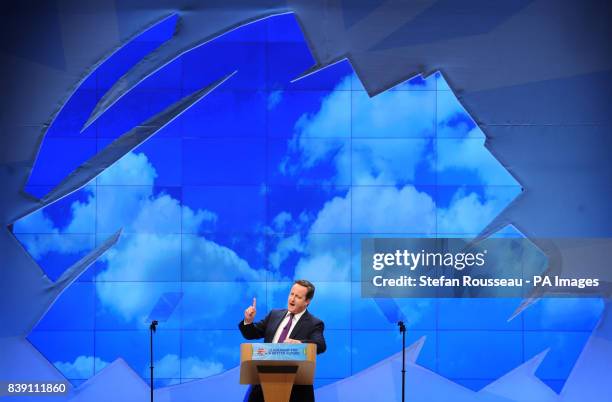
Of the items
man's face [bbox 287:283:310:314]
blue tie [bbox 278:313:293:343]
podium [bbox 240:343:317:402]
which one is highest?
man's face [bbox 287:283:310:314]

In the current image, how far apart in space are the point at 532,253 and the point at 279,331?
235cm

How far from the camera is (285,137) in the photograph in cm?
598

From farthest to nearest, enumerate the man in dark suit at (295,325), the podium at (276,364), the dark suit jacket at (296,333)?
the man in dark suit at (295,325)
the dark suit jacket at (296,333)
the podium at (276,364)

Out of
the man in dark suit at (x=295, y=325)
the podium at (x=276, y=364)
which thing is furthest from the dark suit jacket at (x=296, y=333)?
the podium at (x=276, y=364)

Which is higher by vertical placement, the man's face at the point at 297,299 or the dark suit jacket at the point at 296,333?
the man's face at the point at 297,299

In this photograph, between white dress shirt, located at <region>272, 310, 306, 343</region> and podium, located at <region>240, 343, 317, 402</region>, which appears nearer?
podium, located at <region>240, 343, 317, 402</region>

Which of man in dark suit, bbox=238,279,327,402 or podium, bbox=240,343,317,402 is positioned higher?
man in dark suit, bbox=238,279,327,402

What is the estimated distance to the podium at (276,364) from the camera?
4.01 meters

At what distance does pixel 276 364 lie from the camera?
13.3ft

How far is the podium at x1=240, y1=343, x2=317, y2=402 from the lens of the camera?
13.2 feet

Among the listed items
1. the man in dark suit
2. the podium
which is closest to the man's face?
the man in dark suit

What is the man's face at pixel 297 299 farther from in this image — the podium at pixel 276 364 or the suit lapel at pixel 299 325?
the podium at pixel 276 364

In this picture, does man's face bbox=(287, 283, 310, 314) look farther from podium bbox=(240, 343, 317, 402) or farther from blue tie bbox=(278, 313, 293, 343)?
podium bbox=(240, 343, 317, 402)

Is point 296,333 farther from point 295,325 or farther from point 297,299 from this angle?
point 297,299
